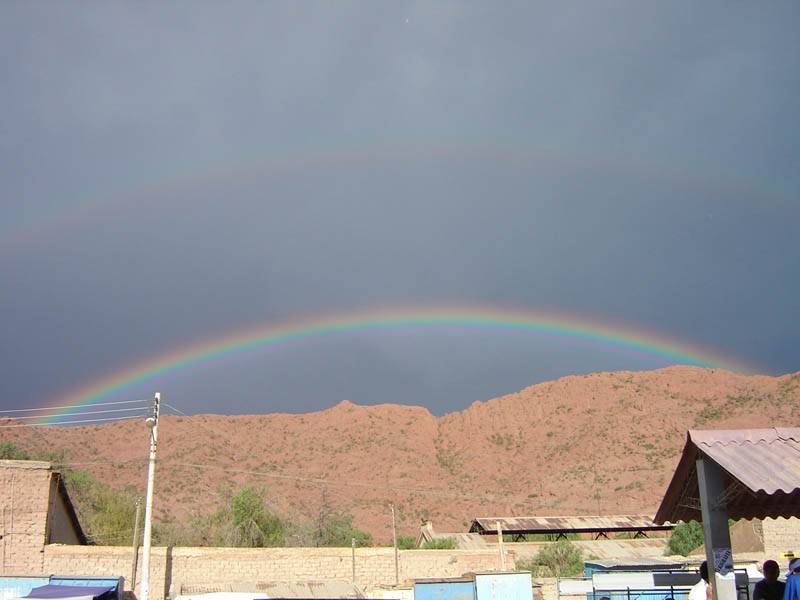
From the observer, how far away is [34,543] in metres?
27.9

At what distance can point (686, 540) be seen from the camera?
43.0m

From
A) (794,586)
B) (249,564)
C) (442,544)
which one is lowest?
(794,586)

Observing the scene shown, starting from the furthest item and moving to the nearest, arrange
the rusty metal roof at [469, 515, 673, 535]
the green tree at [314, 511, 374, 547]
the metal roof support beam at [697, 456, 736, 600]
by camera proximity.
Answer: the green tree at [314, 511, 374, 547] < the rusty metal roof at [469, 515, 673, 535] < the metal roof support beam at [697, 456, 736, 600]

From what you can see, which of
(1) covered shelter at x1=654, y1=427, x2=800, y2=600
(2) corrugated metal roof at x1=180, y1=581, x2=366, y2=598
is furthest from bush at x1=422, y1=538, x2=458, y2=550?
(1) covered shelter at x1=654, y1=427, x2=800, y2=600

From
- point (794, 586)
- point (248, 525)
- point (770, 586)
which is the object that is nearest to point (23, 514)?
point (248, 525)

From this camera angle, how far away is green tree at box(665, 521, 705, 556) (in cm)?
4262

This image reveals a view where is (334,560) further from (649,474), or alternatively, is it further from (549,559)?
(649,474)

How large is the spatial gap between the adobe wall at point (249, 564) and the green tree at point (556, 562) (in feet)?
24.1

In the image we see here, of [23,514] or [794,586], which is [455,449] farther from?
[794,586]

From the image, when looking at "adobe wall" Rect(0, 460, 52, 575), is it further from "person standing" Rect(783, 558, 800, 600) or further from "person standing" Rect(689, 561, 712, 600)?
"person standing" Rect(783, 558, 800, 600)

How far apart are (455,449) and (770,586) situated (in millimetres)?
90307

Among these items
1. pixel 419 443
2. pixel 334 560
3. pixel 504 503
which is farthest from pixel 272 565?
pixel 419 443

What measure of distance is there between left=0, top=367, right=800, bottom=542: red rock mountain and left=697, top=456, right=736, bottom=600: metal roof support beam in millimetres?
58142

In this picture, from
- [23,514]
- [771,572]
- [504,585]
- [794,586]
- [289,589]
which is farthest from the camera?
[23,514]
